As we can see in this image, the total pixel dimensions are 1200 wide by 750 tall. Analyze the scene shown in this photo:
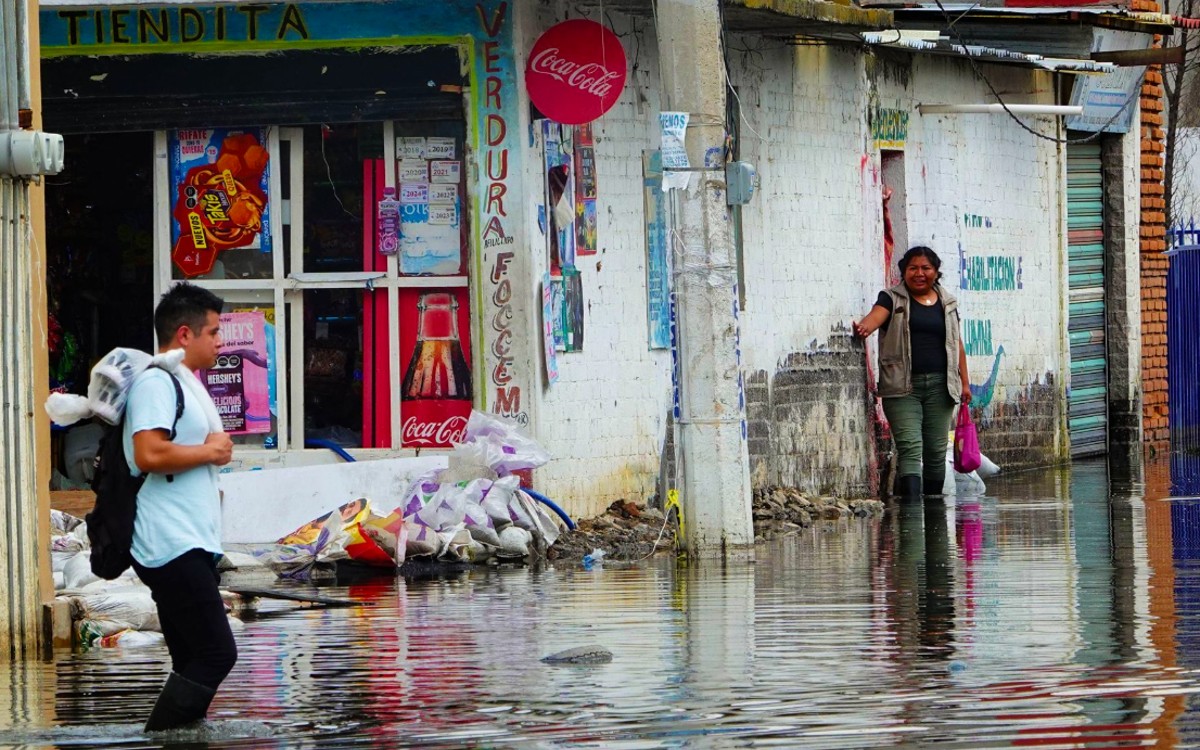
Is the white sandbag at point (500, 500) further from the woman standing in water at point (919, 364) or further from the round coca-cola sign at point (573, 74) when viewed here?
the woman standing in water at point (919, 364)

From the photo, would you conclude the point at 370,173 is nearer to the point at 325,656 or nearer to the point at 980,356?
the point at 325,656

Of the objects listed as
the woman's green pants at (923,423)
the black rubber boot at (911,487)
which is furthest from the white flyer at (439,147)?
the black rubber boot at (911,487)

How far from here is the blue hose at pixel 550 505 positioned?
44.4 feet

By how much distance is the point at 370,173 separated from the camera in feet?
47.3

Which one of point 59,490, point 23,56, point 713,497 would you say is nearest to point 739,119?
point 713,497

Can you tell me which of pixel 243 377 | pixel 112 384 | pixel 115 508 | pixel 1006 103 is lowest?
pixel 115 508

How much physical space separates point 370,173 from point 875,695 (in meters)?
7.81

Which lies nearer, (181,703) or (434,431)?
(181,703)

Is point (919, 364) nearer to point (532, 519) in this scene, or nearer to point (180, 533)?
point (532, 519)

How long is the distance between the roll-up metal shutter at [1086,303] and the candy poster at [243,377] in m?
9.82

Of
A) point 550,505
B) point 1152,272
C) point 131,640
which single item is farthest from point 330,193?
point 1152,272

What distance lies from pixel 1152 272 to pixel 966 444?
21.8 ft

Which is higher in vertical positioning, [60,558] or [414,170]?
[414,170]

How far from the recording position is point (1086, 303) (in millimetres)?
22203
